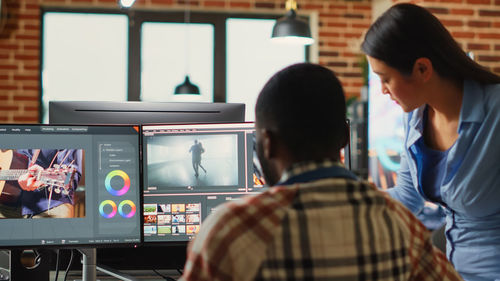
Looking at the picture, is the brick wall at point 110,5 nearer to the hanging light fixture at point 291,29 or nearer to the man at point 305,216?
A: the hanging light fixture at point 291,29

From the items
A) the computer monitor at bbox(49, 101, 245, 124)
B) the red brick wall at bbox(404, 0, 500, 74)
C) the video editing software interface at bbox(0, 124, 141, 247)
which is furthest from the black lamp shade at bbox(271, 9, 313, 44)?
the video editing software interface at bbox(0, 124, 141, 247)

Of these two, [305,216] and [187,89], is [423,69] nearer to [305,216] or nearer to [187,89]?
[305,216]

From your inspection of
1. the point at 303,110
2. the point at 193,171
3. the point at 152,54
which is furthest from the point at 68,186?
the point at 152,54

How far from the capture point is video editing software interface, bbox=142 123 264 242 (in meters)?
1.41

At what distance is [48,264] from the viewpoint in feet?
4.58

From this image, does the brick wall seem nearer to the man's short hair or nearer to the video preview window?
the video preview window

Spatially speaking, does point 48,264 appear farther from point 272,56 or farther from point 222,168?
point 272,56

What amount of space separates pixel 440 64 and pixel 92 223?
90cm

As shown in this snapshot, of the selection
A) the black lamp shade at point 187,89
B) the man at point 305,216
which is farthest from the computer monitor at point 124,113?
the black lamp shade at point 187,89

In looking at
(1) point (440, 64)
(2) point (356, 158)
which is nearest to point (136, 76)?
(2) point (356, 158)

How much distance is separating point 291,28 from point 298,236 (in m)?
3.25

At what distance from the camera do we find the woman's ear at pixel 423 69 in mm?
1186

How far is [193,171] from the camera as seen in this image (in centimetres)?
143

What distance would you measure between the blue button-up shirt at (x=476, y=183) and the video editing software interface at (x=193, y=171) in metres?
0.48
